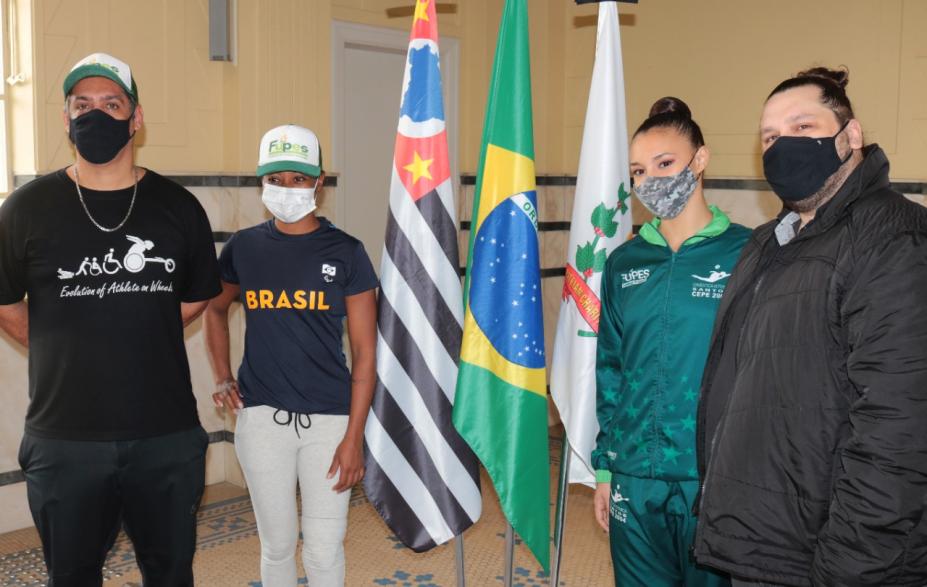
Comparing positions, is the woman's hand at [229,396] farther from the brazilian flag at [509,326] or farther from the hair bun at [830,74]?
the hair bun at [830,74]

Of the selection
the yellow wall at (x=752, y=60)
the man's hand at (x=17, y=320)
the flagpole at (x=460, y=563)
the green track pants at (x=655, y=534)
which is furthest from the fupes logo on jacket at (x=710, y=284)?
the yellow wall at (x=752, y=60)

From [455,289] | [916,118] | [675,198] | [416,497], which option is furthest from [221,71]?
[916,118]

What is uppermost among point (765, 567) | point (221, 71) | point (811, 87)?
point (221, 71)

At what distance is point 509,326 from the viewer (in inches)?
109

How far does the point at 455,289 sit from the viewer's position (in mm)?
2836

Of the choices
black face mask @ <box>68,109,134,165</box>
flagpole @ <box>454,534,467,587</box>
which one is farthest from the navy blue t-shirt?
flagpole @ <box>454,534,467,587</box>

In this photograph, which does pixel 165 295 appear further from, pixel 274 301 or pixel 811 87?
pixel 811 87

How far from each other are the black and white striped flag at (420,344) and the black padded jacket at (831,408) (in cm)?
115

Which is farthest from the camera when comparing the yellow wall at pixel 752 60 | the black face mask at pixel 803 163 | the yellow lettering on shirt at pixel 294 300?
the yellow wall at pixel 752 60

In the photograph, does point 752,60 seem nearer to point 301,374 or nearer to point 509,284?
point 509,284

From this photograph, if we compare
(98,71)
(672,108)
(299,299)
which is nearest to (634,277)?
(672,108)

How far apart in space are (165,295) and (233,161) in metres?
2.37

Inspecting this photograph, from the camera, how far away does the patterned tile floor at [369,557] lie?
140 inches

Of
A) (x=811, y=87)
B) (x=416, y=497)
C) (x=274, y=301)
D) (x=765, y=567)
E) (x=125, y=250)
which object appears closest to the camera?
(x=765, y=567)
